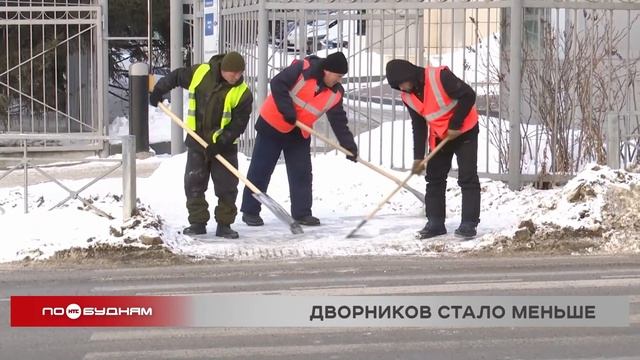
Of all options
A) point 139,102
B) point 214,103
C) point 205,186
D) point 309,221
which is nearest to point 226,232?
point 205,186

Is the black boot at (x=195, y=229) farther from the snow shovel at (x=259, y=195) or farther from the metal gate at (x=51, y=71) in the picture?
the metal gate at (x=51, y=71)

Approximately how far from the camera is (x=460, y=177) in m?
9.40

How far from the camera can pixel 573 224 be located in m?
9.04

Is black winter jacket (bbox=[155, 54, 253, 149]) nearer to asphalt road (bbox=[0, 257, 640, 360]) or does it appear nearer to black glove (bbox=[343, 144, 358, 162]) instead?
black glove (bbox=[343, 144, 358, 162])

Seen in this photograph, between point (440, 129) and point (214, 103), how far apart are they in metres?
1.90

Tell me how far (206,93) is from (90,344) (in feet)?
11.4

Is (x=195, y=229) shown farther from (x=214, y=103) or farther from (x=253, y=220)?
(x=214, y=103)

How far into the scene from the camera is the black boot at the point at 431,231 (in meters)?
9.38

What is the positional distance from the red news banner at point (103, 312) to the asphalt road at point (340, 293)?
9 cm

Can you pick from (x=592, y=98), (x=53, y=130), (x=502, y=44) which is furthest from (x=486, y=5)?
(x=53, y=130)

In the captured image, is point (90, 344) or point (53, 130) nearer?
point (90, 344)

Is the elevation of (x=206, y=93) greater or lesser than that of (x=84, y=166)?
greater

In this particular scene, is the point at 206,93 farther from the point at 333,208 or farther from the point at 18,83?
the point at 18,83

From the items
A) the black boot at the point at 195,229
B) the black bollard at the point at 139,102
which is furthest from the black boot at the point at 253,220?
the black bollard at the point at 139,102
